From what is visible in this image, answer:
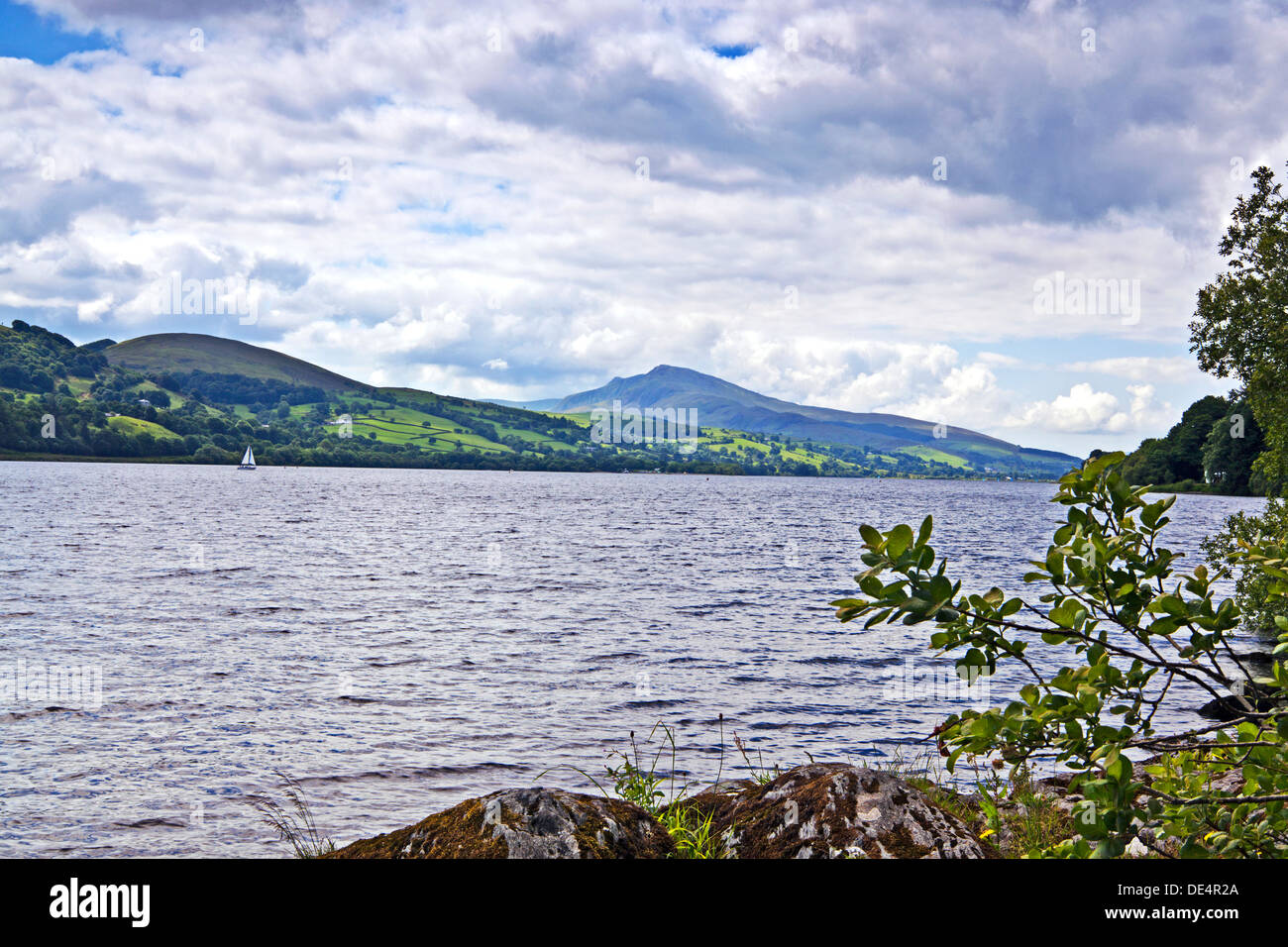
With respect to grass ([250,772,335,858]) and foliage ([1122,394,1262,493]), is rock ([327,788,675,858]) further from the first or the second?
foliage ([1122,394,1262,493])

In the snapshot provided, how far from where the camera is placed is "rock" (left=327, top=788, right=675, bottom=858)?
6004 mm

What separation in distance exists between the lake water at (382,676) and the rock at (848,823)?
9.95 metres

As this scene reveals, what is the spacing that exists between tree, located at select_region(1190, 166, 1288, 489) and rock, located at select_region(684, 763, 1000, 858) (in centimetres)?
3021

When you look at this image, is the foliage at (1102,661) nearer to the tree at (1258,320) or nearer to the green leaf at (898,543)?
the green leaf at (898,543)

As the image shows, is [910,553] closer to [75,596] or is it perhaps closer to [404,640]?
[404,640]

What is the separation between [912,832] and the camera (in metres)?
6.85

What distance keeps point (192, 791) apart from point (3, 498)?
420 feet

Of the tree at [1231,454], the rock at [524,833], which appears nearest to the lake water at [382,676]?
the rock at [524,833]
